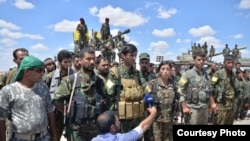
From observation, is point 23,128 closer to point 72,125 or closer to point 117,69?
point 72,125

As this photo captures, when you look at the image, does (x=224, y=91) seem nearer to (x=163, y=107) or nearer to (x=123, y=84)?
(x=163, y=107)

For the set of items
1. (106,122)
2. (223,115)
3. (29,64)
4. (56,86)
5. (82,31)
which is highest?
(82,31)

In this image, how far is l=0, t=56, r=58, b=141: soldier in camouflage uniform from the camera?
3.10 m

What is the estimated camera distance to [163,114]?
510 cm

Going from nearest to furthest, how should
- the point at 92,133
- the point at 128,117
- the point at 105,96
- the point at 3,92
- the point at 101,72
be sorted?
the point at 3,92 → the point at 92,133 → the point at 105,96 → the point at 128,117 → the point at 101,72

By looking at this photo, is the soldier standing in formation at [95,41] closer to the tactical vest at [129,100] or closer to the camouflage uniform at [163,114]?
the camouflage uniform at [163,114]

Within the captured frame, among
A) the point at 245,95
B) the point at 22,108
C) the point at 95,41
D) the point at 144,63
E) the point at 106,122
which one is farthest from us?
the point at 95,41

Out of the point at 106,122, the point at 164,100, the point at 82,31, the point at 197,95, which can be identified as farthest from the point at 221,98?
the point at 82,31

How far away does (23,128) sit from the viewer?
309cm

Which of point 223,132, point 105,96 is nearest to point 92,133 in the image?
point 105,96

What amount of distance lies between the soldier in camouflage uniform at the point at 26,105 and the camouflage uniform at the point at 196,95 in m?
3.00

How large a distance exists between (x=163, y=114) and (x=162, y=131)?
0.95 ft

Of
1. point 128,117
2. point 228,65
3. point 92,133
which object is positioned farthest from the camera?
point 228,65

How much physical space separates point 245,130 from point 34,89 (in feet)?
9.98
